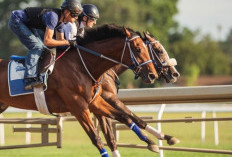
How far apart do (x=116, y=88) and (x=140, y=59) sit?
1.25 meters

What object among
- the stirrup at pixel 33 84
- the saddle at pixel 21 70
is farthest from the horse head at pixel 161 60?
the stirrup at pixel 33 84

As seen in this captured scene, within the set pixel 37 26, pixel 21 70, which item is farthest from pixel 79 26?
pixel 21 70

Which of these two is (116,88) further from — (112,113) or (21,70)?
(21,70)

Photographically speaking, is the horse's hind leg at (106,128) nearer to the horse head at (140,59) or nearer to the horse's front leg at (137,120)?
the horse's front leg at (137,120)

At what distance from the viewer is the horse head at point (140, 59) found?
22.2ft

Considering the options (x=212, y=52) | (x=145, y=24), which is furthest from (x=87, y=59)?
(x=212, y=52)

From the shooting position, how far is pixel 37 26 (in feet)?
24.0

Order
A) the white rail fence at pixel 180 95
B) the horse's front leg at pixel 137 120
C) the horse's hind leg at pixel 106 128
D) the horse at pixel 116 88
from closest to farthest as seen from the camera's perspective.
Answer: the horse's front leg at pixel 137 120 < the horse at pixel 116 88 < the horse's hind leg at pixel 106 128 < the white rail fence at pixel 180 95

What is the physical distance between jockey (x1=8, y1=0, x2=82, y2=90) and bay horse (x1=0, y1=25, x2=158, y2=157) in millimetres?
223

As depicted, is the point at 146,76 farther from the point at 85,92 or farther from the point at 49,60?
the point at 49,60

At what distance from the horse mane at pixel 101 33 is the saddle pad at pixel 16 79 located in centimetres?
81

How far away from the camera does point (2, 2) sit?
165ft

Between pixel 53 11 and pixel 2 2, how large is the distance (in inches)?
1754

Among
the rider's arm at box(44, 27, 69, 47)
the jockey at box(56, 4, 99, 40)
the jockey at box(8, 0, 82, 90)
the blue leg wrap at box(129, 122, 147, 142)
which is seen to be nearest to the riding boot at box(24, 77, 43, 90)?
the jockey at box(8, 0, 82, 90)
